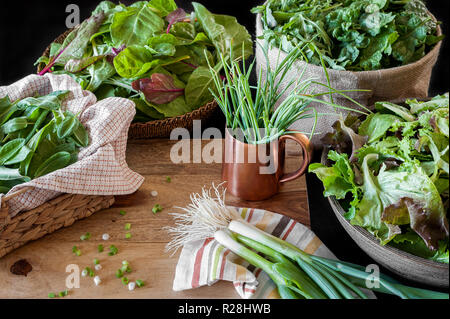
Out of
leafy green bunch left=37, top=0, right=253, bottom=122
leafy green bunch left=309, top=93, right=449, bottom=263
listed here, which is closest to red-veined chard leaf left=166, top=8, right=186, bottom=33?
leafy green bunch left=37, top=0, right=253, bottom=122

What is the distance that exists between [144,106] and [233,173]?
1.13 feet

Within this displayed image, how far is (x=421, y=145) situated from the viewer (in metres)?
0.96

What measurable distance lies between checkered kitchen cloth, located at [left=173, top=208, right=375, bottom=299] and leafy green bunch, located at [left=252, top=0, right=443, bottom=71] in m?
0.41

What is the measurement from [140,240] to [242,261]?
0.78ft

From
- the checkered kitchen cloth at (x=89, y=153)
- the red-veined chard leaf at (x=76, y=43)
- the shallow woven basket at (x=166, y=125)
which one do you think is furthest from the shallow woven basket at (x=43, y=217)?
the red-veined chard leaf at (x=76, y=43)

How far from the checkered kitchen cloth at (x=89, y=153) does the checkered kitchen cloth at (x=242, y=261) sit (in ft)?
0.77

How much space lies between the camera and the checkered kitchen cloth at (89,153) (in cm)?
102

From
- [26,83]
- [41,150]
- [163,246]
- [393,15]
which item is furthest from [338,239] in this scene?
[26,83]

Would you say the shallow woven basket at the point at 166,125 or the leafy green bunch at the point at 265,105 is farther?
the shallow woven basket at the point at 166,125

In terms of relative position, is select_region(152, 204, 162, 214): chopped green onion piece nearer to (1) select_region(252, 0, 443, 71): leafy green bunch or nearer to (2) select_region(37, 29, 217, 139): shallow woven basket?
(2) select_region(37, 29, 217, 139): shallow woven basket

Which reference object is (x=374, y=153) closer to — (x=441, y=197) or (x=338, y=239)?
(x=441, y=197)

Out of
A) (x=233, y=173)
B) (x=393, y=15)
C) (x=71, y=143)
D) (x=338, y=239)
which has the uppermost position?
(x=393, y=15)

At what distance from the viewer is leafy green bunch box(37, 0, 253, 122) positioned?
1332 mm

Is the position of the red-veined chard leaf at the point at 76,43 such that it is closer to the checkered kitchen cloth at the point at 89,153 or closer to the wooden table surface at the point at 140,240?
the checkered kitchen cloth at the point at 89,153
